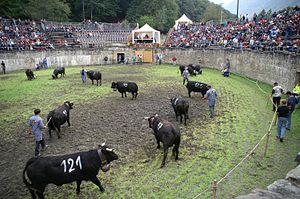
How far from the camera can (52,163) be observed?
6.50 metres

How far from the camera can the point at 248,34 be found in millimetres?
28297

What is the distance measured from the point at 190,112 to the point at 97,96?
6.91 m

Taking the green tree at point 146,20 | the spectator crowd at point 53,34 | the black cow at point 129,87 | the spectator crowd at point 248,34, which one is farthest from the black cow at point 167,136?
the green tree at point 146,20

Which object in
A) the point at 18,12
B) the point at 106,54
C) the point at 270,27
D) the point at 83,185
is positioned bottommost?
the point at 83,185

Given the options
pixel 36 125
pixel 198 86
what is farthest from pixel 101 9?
pixel 36 125

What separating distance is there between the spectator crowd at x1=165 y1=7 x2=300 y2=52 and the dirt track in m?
10.9

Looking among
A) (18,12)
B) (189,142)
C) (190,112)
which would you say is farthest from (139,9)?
(189,142)

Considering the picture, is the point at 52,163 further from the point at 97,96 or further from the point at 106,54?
the point at 106,54

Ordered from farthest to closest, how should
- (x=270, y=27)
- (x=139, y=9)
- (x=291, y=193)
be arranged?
(x=139, y=9) < (x=270, y=27) < (x=291, y=193)

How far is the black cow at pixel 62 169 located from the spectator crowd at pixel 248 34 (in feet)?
55.0

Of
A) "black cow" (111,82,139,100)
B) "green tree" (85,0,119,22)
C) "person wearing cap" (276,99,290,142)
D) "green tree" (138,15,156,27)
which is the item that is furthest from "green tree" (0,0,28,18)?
"person wearing cap" (276,99,290,142)

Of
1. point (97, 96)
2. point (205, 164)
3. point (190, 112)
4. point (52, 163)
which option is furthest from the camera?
point (97, 96)

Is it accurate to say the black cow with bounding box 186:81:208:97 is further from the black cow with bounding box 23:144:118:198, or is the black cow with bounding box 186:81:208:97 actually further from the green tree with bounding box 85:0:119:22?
the green tree with bounding box 85:0:119:22

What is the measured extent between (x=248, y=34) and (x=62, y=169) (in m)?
27.1
